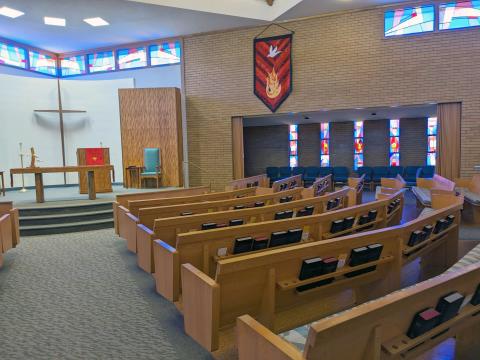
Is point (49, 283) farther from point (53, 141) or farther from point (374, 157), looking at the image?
point (374, 157)

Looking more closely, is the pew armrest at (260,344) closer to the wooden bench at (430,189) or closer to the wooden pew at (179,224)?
the wooden pew at (179,224)

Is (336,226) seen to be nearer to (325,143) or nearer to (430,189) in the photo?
(430,189)

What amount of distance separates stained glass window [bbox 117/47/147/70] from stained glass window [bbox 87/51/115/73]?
0.28 meters

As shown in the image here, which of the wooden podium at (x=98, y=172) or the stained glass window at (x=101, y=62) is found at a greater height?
the stained glass window at (x=101, y=62)

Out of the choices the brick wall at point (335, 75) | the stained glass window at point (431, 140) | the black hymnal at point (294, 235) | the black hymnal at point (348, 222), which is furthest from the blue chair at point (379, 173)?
the black hymnal at point (294, 235)

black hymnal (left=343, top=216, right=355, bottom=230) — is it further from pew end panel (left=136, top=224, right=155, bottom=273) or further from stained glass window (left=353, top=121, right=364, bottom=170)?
stained glass window (left=353, top=121, right=364, bottom=170)

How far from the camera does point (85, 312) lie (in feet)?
8.21

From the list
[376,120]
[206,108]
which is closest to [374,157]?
[376,120]

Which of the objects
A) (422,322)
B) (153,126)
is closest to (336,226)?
(422,322)

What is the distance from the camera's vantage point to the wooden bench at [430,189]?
4.66m

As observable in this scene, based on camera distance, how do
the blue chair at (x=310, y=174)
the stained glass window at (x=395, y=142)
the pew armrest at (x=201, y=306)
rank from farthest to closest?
the blue chair at (x=310, y=174) < the stained glass window at (x=395, y=142) < the pew armrest at (x=201, y=306)

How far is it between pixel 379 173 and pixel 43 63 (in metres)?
10.5

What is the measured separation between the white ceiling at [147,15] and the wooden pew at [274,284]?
6274mm

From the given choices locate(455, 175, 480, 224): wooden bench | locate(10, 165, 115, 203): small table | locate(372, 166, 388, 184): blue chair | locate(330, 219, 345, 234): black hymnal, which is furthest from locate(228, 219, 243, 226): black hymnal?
locate(372, 166, 388, 184): blue chair
